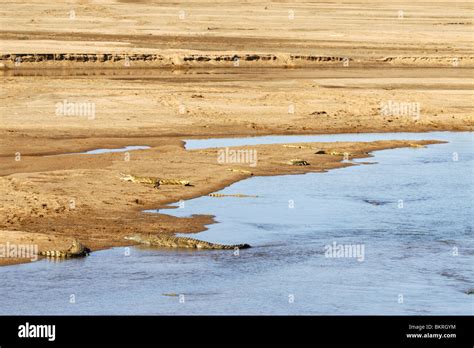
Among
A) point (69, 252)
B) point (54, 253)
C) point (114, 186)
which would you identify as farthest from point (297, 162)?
point (54, 253)

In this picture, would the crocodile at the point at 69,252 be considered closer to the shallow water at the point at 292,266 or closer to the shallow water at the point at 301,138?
the shallow water at the point at 292,266

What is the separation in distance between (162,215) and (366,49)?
41771 mm

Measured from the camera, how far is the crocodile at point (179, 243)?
75.9 feet

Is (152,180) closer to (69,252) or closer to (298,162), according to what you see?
(298,162)

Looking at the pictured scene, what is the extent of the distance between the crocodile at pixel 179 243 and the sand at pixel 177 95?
2.05 feet

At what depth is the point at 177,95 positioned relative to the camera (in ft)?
152

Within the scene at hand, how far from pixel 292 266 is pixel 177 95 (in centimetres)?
2493

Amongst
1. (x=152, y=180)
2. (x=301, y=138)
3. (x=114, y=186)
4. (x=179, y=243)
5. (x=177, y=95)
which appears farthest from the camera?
(x=177, y=95)

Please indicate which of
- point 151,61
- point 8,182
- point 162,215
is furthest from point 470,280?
point 151,61

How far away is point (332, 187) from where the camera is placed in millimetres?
30531

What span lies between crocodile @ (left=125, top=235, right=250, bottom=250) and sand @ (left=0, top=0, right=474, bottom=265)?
2.05 feet

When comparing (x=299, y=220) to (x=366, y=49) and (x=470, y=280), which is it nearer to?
(x=470, y=280)

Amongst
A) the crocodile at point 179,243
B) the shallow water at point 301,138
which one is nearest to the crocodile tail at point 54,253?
the crocodile at point 179,243

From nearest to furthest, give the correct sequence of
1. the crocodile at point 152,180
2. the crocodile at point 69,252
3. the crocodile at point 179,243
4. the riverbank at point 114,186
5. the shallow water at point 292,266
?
1. the shallow water at point 292,266
2. the crocodile at point 69,252
3. the crocodile at point 179,243
4. the riverbank at point 114,186
5. the crocodile at point 152,180
